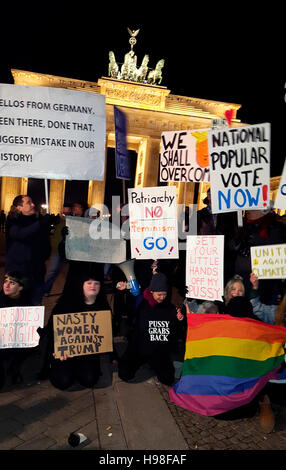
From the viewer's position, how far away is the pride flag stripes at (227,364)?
11.1 ft

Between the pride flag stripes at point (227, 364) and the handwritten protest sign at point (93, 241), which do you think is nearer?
the pride flag stripes at point (227, 364)

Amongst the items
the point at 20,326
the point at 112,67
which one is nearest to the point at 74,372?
the point at 20,326

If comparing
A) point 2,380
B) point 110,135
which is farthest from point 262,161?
point 110,135

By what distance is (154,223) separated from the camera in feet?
17.0

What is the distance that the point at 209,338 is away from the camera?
3.74 m

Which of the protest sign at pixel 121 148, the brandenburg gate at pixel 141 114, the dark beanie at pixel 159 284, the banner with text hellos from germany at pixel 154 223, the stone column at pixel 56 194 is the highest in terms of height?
the brandenburg gate at pixel 141 114

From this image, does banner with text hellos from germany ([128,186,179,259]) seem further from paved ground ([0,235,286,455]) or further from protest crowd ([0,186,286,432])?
paved ground ([0,235,286,455])

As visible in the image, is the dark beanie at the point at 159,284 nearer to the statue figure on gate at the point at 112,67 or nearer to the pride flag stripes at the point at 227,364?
the pride flag stripes at the point at 227,364

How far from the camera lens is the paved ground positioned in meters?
3.00

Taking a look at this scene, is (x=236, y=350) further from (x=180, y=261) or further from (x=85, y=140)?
(x=85, y=140)

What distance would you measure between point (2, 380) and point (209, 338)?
2.68 m

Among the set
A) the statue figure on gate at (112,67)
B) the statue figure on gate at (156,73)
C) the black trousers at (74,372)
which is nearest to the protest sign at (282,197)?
the black trousers at (74,372)

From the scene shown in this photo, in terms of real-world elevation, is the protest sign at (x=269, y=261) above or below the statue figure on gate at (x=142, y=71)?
below

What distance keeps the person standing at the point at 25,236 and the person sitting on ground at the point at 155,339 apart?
6.33 ft
